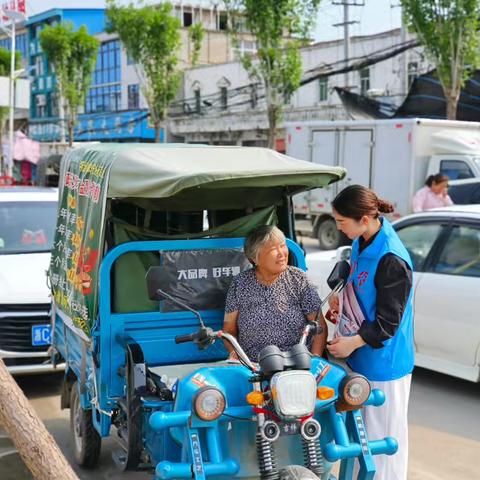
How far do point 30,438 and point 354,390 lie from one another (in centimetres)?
145

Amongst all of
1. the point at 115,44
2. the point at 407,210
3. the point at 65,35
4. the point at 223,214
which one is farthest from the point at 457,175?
the point at 115,44

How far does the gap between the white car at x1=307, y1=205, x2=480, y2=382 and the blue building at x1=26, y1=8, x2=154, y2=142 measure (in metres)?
36.4

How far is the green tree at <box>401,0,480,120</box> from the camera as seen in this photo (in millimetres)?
18719

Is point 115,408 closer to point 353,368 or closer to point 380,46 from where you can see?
point 353,368

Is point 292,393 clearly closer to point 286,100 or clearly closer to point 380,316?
point 380,316

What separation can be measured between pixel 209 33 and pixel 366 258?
4412 centimetres

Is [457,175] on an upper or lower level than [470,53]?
lower

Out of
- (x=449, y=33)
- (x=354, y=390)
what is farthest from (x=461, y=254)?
(x=449, y=33)

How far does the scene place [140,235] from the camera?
4.60 metres

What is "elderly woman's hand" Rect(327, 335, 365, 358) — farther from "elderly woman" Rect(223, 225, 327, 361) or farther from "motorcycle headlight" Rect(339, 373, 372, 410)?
"elderly woman" Rect(223, 225, 327, 361)

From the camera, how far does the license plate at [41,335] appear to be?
21.3ft

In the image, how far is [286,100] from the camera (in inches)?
1077

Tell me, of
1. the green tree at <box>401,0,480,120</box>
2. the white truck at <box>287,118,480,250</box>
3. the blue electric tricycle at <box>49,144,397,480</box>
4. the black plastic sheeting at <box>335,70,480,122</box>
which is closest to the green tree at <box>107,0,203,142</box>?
the black plastic sheeting at <box>335,70,480,122</box>

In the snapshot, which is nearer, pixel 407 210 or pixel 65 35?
pixel 407 210
